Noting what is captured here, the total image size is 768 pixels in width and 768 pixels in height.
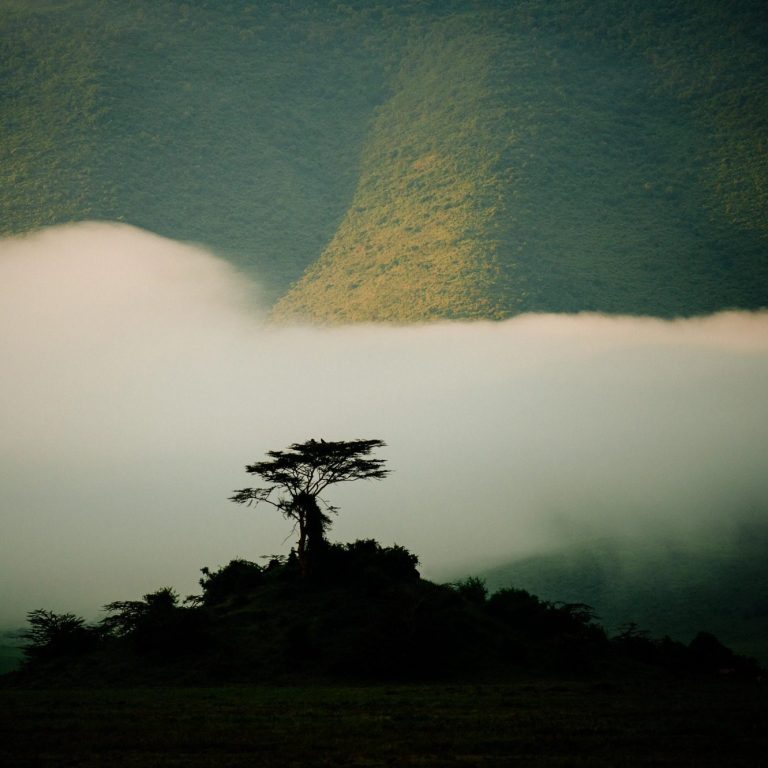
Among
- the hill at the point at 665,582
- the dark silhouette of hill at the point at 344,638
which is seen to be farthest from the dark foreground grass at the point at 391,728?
the hill at the point at 665,582

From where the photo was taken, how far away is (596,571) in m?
144

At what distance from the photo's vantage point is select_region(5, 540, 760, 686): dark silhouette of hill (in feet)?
150

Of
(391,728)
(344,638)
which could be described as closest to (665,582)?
(344,638)

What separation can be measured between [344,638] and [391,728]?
2300 centimetres

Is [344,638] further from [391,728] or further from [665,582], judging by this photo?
[665,582]

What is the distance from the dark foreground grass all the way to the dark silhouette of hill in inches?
299

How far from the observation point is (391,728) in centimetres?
2650

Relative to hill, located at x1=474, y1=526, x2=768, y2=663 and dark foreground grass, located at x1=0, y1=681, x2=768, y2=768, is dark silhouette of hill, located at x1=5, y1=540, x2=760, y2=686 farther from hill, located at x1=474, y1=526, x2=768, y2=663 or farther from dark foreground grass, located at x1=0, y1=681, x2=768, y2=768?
hill, located at x1=474, y1=526, x2=768, y2=663

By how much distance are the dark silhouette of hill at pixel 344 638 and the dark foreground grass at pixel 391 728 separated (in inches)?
299

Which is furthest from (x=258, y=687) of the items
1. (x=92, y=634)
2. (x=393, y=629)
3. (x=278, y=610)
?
(x=92, y=634)

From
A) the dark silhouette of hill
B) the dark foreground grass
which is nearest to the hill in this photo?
the dark silhouette of hill

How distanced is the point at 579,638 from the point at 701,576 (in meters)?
97.2

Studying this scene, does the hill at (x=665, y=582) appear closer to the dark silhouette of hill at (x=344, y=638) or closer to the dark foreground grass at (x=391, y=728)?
the dark silhouette of hill at (x=344, y=638)

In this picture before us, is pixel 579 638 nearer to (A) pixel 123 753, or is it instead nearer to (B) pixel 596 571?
(A) pixel 123 753
